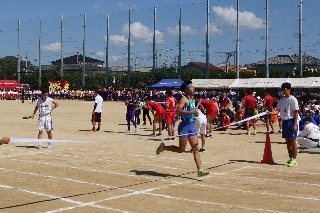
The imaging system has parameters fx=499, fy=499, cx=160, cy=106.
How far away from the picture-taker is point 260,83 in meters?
50.0

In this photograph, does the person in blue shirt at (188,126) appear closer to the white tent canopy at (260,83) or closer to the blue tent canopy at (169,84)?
the white tent canopy at (260,83)

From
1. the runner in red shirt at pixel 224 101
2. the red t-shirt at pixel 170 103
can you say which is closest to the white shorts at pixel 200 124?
the red t-shirt at pixel 170 103

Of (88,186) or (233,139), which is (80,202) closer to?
(88,186)

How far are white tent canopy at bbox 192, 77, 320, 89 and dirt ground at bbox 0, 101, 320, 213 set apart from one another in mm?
31200

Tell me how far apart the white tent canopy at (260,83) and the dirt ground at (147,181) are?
3120 centimetres

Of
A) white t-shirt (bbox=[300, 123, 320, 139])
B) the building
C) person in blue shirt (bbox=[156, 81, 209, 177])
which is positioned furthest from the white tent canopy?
the building

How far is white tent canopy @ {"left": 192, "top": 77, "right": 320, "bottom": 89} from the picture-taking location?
45.5 m

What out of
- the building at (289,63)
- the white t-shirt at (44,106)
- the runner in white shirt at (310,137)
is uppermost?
the building at (289,63)

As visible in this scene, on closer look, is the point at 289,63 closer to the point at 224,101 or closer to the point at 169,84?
the point at 169,84

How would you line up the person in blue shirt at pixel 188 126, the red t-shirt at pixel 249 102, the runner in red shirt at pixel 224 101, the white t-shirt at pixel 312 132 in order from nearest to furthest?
1. the person in blue shirt at pixel 188 126
2. the white t-shirt at pixel 312 132
3. the red t-shirt at pixel 249 102
4. the runner in red shirt at pixel 224 101

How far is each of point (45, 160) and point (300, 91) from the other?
128 ft

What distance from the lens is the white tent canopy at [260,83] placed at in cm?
4550

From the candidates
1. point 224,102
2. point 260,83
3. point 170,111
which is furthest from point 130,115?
point 260,83

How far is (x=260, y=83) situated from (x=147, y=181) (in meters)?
41.6
